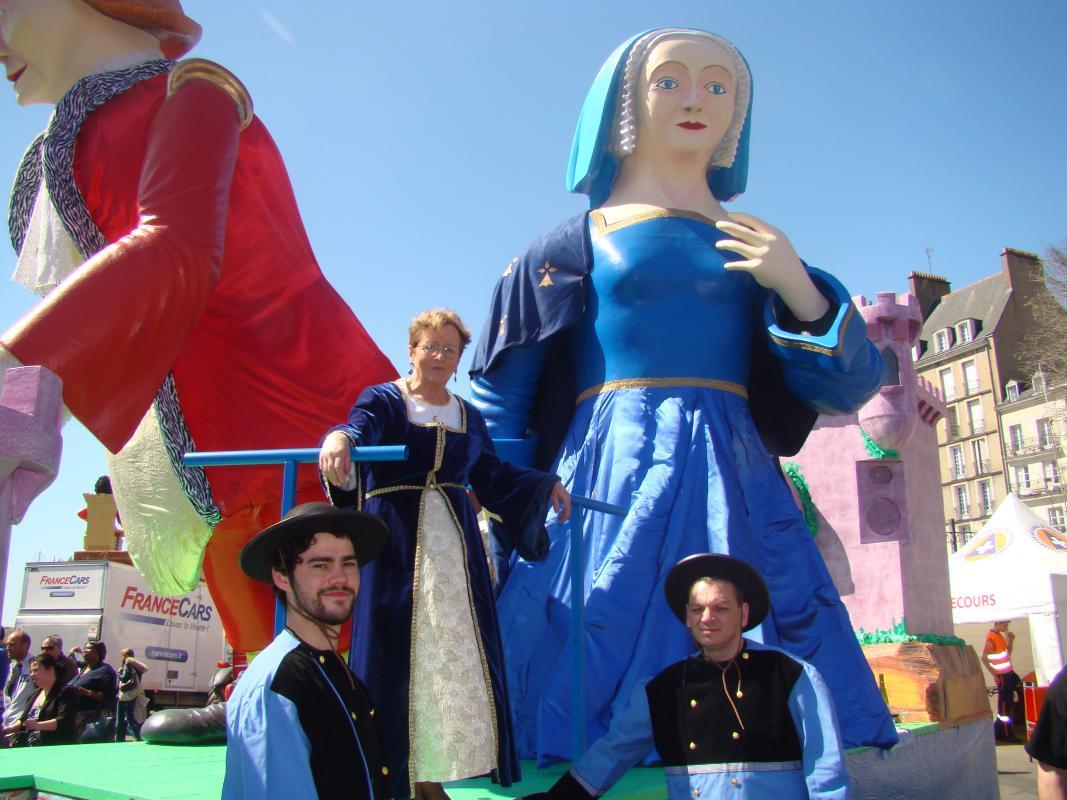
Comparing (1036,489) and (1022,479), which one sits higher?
(1022,479)

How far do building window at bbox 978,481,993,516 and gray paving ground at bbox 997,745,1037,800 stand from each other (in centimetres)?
2613

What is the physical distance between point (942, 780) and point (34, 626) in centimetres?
1358

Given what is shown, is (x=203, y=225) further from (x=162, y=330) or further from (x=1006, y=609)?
(x=1006, y=609)

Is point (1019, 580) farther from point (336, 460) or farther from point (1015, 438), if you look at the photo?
point (1015, 438)

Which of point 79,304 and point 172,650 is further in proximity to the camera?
point 172,650

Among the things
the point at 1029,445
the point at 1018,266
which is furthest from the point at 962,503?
the point at 1018,266

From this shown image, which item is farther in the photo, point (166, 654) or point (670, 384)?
point (166, 654)

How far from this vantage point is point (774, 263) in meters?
3.30

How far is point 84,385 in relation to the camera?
2.25 meters

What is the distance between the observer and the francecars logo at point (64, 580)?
13375 millimetres

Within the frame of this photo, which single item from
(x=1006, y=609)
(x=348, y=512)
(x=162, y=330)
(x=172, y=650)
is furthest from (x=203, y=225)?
(x=172, y=650)

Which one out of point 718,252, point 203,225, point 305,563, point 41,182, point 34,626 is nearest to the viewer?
point 305,563

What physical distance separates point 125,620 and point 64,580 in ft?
3.56

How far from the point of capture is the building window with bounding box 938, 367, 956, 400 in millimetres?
34500
